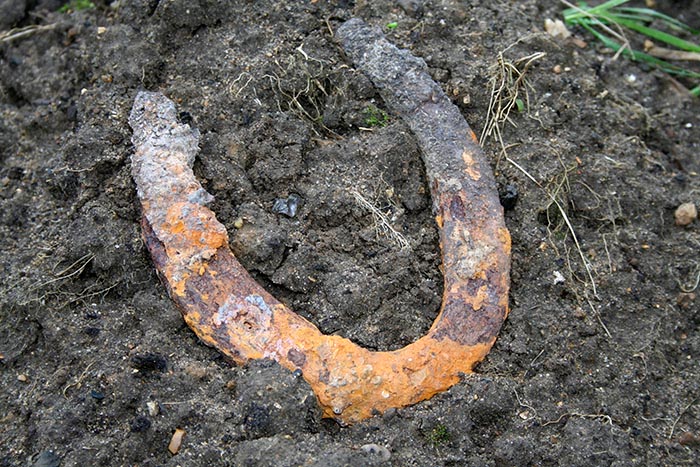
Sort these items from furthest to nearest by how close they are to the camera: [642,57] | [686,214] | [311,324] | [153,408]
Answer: [642,57]
[686,214]
[311,324]
[153,408]

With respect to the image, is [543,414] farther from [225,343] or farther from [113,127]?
[113,127]

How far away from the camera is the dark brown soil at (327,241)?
2.41m

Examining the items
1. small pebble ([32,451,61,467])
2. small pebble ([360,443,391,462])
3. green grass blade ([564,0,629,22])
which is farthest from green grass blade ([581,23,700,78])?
small pebble ([32,451,61,467])

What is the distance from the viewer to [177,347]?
254 centimetres

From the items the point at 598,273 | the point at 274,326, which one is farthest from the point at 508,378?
the point at 274,326

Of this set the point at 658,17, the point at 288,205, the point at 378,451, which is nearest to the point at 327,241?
the point at 288,205

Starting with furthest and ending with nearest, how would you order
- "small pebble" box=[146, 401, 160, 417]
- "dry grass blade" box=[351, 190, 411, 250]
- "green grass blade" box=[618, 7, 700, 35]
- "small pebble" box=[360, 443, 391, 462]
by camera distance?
"green grass blade" box=[618, 7, 700, 35] < "dry grass blade" box=[351, 190, 411, 250] < "small pebble" box=[146, 401, 160, 417] < "small pebble" box=[360, 443, 391, 462]

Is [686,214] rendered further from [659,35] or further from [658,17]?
[658,17]

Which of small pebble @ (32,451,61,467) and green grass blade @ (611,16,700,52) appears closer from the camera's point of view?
small pebble @ (32,451,61,467)

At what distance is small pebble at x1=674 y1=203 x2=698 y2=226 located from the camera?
3.10 metres

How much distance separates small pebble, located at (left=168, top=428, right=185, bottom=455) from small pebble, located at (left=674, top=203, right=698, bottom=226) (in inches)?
81.2

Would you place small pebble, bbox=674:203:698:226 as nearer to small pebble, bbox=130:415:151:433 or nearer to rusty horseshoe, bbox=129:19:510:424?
rusty horseshoe, bbox=129:19:510:424

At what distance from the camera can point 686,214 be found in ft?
10.2

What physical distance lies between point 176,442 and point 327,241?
0.85m
